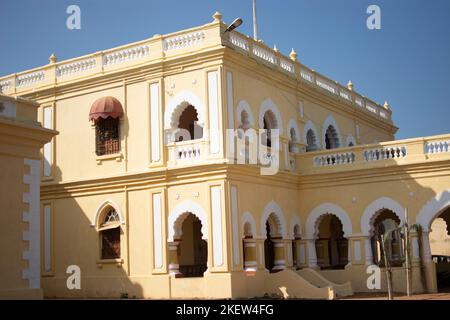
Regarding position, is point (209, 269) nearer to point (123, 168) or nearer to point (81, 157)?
point (123, 168)

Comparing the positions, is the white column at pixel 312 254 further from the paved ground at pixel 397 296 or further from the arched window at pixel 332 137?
the arched window at pixel 332 137

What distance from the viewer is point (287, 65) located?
74.0ft

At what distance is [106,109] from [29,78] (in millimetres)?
4510

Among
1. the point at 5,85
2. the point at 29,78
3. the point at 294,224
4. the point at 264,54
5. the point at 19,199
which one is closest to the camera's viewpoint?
the point at 19,199

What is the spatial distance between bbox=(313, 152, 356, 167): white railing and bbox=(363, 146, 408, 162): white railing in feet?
1.73

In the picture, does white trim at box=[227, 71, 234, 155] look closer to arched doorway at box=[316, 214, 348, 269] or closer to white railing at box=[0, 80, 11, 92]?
arched doorway at box=[316, 214, 348, 269]

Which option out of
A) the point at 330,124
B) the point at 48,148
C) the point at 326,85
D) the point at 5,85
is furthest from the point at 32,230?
the point at 326,85

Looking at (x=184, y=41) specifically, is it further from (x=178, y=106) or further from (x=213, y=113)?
(x=213, y=113)

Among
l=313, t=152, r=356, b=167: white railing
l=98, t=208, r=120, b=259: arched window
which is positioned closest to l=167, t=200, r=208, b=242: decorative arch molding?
l=98, t=208, r=120, b=259: arched window

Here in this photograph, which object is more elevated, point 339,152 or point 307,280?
point 339,152

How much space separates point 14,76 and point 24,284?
38.8 feet

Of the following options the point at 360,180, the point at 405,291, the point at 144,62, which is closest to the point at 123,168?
the point at 144,62

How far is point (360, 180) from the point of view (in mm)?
20953

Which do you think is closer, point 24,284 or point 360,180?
point 24,284
